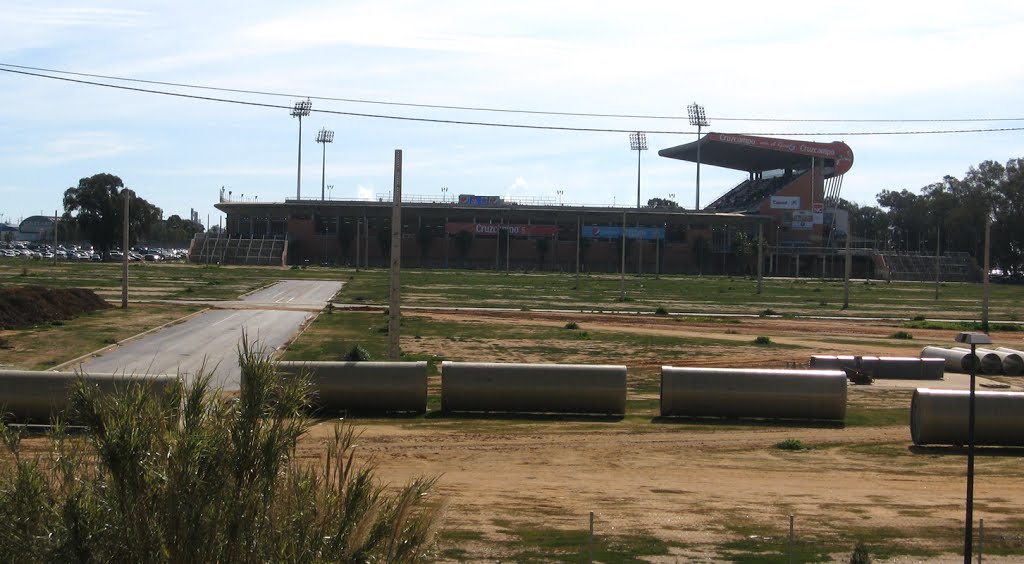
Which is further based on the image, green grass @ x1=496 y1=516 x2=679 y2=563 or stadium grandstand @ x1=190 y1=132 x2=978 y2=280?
stadium grandstand @ x1=190 y1=132 x2=978 y2=280

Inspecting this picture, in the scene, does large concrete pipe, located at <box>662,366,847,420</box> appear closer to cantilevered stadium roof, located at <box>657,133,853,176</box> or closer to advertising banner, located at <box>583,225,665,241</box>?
advertising banner, located at <box>583,225,665,241</box>

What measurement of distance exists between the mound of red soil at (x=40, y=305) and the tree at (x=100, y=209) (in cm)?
11262

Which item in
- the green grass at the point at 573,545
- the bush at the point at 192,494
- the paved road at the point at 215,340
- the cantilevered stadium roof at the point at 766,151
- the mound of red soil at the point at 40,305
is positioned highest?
the cantilevered stadium roof at the point at 766,151

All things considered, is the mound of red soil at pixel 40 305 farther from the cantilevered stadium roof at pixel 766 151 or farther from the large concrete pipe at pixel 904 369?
the cantilevered stadium roof at pixel 766 151

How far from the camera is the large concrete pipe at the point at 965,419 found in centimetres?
2417

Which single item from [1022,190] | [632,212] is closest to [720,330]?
[632,212]

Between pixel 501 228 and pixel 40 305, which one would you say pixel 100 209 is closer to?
pixel 501 228

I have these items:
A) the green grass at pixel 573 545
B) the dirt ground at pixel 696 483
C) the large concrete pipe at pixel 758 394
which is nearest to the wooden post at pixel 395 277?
the dirt ground at pixel 696 483

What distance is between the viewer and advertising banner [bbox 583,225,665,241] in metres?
167

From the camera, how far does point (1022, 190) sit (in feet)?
580

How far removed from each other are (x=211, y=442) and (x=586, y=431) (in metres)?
18.7

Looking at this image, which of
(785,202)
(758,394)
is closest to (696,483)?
(758,394)

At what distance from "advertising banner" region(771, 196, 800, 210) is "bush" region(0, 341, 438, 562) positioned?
172 m

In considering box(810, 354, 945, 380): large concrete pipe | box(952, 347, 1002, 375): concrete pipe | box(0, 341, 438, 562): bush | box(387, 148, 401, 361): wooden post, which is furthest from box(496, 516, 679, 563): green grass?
box(952, 347, 1002, 375): concrete pipe
